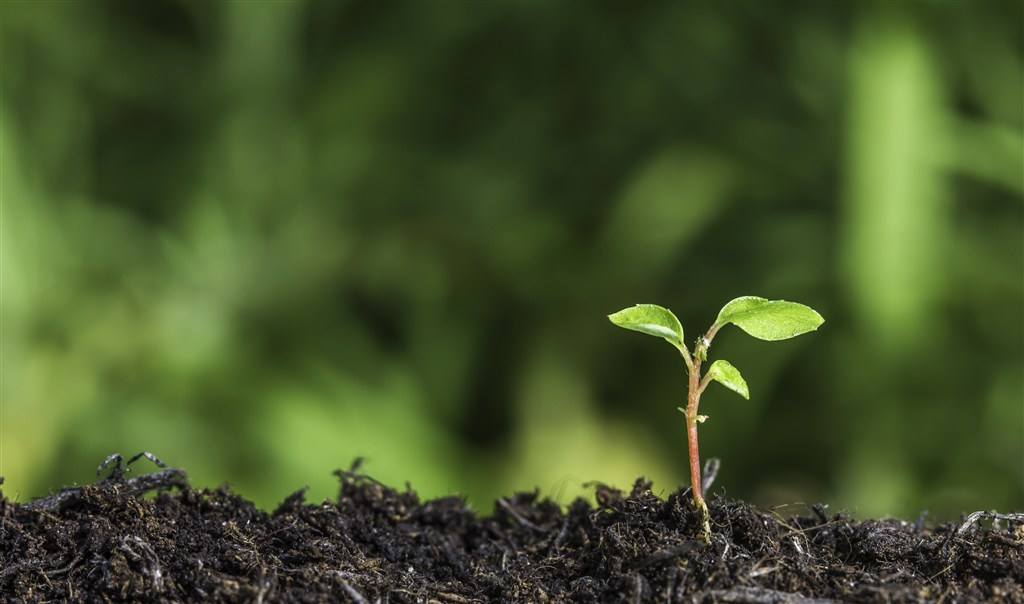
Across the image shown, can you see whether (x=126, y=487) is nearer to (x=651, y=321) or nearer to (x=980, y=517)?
(x=651, y=321)

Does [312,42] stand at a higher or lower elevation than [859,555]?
higher

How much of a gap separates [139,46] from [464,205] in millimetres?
806

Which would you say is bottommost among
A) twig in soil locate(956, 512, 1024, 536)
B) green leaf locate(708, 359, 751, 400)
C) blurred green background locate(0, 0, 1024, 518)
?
twig in soil locate(956, 512, 1024, 536)

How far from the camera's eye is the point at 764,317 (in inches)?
25.2

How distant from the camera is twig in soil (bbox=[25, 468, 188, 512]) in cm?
71

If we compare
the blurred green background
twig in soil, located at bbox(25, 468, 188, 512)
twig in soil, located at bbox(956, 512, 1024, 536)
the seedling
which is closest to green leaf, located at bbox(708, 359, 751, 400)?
the seedling

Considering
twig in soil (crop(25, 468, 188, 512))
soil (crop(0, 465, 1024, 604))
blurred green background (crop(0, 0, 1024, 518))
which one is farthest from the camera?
blurred green background (crop(0, 0, 1024, 518))

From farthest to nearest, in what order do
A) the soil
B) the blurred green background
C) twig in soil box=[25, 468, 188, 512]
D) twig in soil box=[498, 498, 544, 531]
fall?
the blurred green background < twig in soil box=[498, 498, 544, 531] < twig in soil box=[25, 468, 188, 512] < the soil

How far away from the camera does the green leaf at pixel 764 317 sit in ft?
2.08

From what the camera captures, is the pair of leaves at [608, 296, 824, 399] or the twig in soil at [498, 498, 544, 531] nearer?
the pair of leaves at [608, 296, 824, 399]

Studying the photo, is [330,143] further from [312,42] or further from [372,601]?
[372,601]

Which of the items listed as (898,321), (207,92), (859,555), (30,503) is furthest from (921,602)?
(207,92)

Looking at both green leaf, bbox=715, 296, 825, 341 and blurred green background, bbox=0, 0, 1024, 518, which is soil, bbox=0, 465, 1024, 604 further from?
blurred green background, bbox=0, 0, 1024, 518

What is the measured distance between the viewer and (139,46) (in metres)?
2.42
